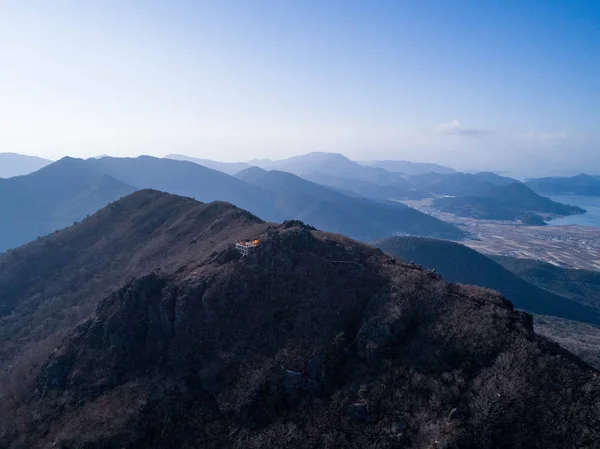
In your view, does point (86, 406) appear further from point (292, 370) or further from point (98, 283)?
point (98, 283)

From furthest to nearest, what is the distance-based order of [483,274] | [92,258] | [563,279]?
[563,279] → [483,274] → [92,258]

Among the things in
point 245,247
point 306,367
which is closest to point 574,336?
point 245,247

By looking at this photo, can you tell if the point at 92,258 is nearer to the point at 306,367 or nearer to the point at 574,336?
the point at 306,367

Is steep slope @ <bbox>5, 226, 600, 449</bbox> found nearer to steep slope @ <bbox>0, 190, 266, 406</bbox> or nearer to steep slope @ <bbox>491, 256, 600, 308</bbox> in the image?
steep slope @ <bbox>0, 190, 266, 406</bbox>

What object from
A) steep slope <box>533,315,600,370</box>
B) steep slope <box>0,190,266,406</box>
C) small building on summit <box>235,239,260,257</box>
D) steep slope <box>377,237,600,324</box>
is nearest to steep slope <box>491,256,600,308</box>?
steep slope <box>377,237,600,324</box>

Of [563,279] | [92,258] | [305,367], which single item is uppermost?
[305,367]

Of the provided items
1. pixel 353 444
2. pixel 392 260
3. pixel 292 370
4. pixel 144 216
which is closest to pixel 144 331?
pixel 292 370

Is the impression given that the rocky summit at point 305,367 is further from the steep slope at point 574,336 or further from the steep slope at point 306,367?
the steep slope at point 574,336
